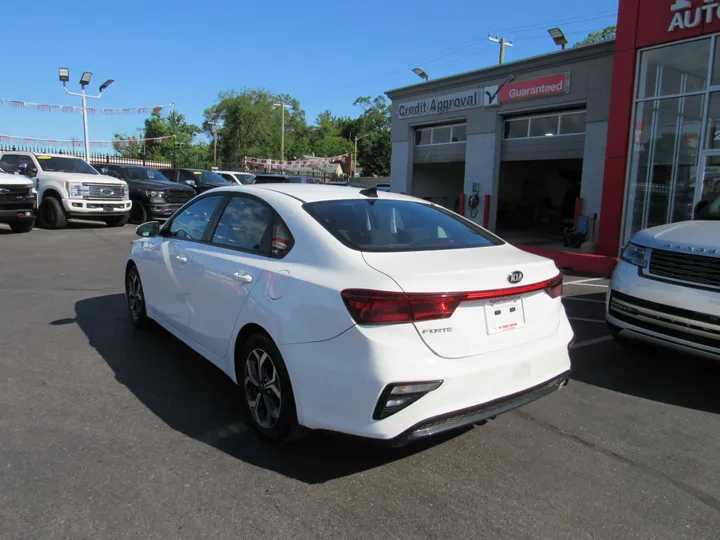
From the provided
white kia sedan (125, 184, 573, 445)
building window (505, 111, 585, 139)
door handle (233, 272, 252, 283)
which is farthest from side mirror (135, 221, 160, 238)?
building window (505, 111, 585, 139)

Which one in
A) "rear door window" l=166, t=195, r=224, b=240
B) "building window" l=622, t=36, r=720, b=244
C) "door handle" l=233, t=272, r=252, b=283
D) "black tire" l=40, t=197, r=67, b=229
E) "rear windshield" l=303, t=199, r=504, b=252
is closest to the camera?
"rear windshield" l=303, t=199, r=504, b=252

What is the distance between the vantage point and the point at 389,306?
8.48ft

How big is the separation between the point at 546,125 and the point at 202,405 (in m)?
14.5

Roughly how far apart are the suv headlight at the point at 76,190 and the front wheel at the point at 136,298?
999cm

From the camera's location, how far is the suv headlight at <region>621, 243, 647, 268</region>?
4.76 metres

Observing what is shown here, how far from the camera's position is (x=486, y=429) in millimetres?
3508

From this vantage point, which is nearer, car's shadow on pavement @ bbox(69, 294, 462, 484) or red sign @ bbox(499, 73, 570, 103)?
car's shadow on pavement @ bbox(69, 294, 462, 484)

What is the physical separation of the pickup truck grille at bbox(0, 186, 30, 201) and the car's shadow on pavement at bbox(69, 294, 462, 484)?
27.7 ft

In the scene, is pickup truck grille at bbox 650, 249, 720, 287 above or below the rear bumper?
above

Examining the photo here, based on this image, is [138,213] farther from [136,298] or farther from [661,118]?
[661,118]

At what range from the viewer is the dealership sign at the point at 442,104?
17062mm

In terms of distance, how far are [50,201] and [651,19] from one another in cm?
1493

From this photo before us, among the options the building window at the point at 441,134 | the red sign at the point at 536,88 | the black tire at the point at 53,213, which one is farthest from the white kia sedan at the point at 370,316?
the building window at the point at 441,134

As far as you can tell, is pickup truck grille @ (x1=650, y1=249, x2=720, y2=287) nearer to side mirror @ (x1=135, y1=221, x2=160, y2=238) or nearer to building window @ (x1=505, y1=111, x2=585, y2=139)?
side mirror @ (x1=135, y1=221, x2=160, y2=238)
